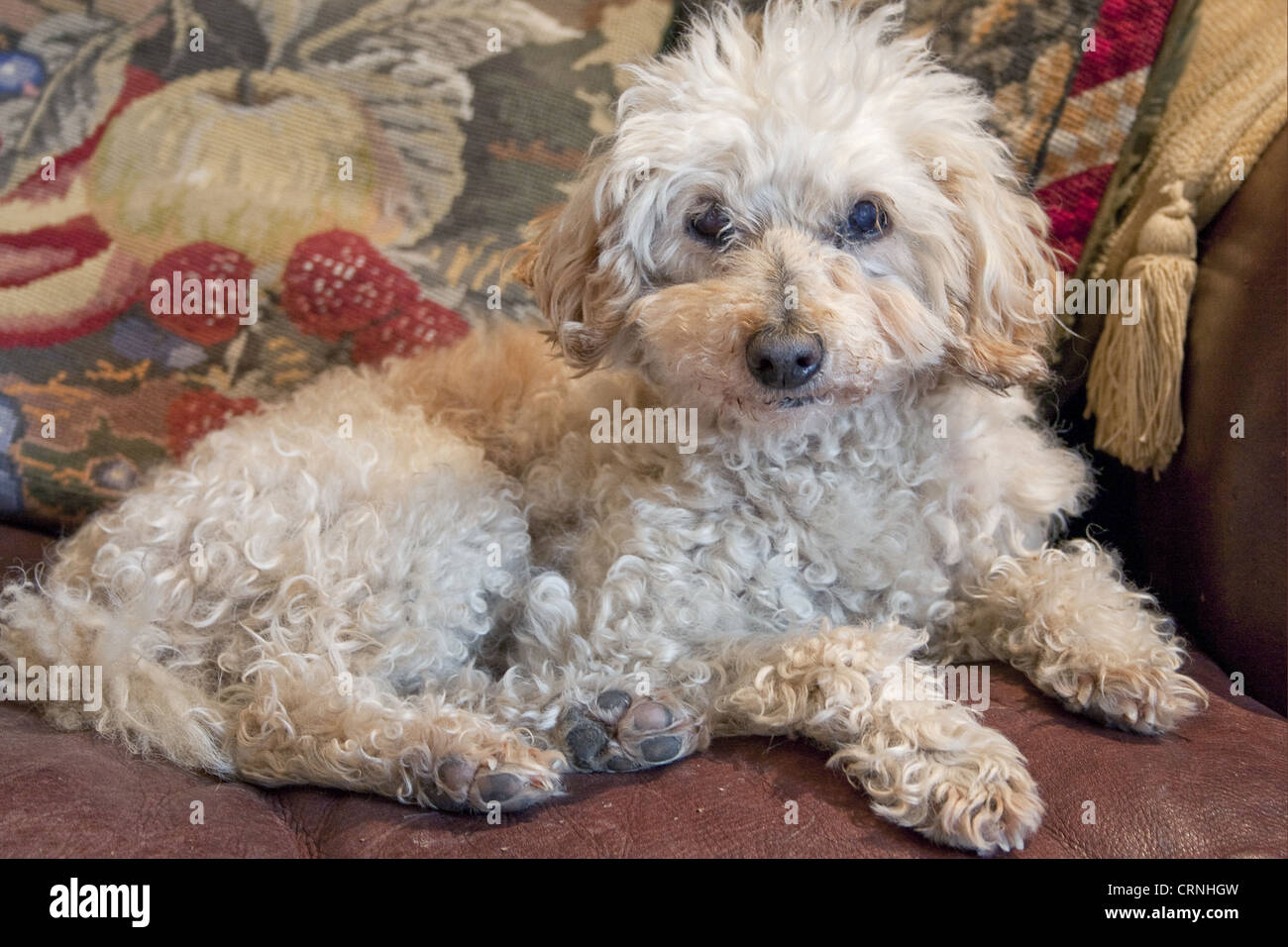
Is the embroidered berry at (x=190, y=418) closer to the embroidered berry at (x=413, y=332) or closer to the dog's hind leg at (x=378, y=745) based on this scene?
the embroidered berry at (x=413, y=332)

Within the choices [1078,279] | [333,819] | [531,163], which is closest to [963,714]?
[333,819]

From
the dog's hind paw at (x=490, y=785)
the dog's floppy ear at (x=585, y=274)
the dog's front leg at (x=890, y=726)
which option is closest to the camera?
the dog's front leg at (x=890, y=726)

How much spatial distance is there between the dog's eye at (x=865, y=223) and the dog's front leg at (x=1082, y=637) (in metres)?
0.60

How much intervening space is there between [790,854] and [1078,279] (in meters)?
1.44

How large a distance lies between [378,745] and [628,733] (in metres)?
0.36

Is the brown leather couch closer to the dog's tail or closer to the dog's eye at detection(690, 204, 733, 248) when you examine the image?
the dog's tail

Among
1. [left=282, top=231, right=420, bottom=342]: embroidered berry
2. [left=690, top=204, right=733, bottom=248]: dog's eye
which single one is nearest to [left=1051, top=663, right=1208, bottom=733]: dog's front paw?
[left=690, top=204, right=733, bottom=248]: dog's eye

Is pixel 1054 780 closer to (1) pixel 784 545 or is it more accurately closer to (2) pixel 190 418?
(1) pixel 784 545

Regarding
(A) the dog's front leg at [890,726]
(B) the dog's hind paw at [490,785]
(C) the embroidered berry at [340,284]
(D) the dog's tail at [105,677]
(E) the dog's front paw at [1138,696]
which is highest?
(C) the embroidered berry at [340,284]

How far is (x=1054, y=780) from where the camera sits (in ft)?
4.77

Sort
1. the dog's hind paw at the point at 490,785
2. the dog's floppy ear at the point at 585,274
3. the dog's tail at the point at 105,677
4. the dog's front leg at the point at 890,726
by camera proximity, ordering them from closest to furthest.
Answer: the dog's front leg at the point at 890,726, the dog's hind paw at the point at 490,785, the dog's tail at the point at 105,677, the dog's floppy ear at the point at 585,274

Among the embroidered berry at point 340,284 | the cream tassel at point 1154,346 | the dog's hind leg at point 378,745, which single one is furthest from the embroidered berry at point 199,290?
the cream tassel at point 1154,346

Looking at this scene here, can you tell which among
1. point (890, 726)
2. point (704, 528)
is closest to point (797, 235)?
point (704, 528)

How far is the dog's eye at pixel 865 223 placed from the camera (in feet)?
5.46
